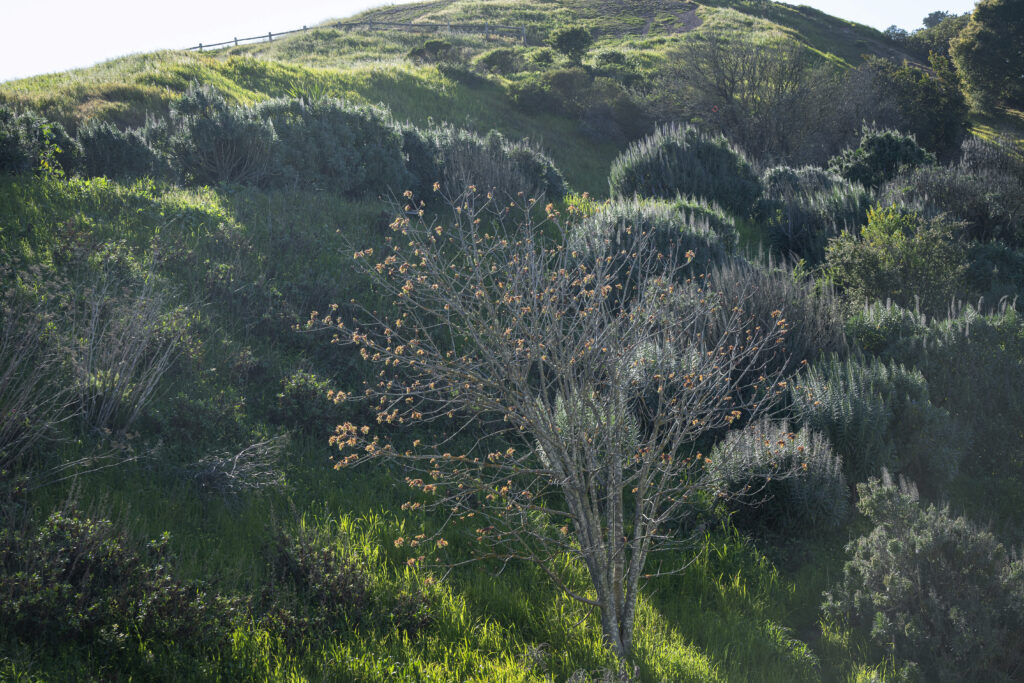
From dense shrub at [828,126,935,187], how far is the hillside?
14.6 feet

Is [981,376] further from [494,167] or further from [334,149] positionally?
[334,149]

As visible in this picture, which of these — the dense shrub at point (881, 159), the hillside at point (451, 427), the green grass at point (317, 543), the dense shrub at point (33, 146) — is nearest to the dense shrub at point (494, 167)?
the hillside at point (451, 427)

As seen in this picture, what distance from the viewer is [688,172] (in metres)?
15.0

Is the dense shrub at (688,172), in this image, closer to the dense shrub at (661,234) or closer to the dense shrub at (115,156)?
the dense shrub at (661,234)

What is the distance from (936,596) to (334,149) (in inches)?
400

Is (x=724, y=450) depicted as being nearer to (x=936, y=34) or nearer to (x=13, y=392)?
(x=13, y=392)

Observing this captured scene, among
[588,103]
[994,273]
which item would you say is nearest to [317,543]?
[994,273]

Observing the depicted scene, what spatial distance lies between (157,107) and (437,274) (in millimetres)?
14658

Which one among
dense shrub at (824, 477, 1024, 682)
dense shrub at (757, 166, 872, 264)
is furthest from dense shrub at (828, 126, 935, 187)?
dense shrub at (824, 477, 1024, 682)

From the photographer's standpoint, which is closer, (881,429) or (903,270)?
(881,429)

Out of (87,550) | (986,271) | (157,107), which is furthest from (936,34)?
(87,550)

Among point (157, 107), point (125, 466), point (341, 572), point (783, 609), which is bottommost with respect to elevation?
point (783, 609)

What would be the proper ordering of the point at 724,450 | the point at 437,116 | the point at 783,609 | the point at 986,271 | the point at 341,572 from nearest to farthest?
1. the point at 341,572
2. the point at 783,609
3. the point at 724,450
4. the point at 986,271
5. the point at 437,116

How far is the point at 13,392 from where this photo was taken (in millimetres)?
4965
